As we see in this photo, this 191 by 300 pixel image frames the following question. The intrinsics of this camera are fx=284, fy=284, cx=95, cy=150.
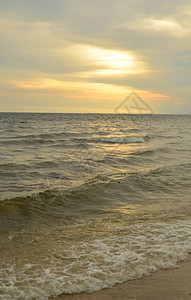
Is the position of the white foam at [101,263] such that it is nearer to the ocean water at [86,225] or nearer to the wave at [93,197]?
the ocean water at [86,225]

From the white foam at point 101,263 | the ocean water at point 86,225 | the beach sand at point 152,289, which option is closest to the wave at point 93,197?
the ocean water at point 86,225

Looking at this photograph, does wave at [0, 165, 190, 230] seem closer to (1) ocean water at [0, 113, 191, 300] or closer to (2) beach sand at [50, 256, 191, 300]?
(1) ocean water at [0, 113, 191, 300]

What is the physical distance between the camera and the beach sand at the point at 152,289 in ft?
12.4

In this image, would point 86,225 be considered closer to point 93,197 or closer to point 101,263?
point 101,263

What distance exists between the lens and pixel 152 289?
3.97 meters

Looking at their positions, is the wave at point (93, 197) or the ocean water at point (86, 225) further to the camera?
the wave at point (93, 197)

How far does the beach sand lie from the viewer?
A: 379cm

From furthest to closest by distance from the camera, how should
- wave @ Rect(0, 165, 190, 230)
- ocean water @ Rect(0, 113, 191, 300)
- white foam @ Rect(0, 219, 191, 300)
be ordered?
wave @ Rect(0, 165, 190, 230) < ocean water @ Rect(0, 113, 191, 300) < white foam @ Rect(0, 219, 191, 300)

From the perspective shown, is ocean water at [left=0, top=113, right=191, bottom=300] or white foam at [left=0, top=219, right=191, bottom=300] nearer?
white foam at [left=0, top=219, right=191, bottom=300]

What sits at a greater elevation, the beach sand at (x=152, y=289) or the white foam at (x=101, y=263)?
the white foam at (x=101, y=263)

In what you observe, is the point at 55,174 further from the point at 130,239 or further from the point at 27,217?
→ the point at 130,239

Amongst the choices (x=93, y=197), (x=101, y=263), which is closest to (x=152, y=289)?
(x=101, y=263)

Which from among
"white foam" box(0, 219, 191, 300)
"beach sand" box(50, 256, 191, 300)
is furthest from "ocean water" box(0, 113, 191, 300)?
"beach sand" box(50, 256, 191, 300)

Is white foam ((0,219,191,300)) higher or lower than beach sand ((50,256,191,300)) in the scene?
higher
